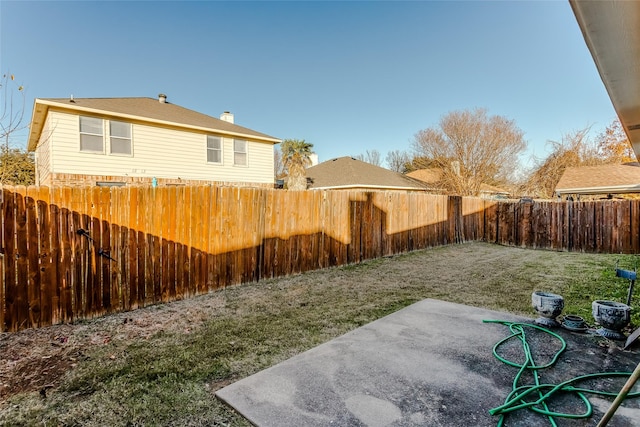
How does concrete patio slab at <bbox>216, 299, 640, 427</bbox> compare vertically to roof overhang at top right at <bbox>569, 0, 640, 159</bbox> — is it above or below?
below

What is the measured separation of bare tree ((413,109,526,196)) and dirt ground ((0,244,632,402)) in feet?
34.6

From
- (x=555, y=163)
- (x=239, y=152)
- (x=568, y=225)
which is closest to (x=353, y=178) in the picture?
(x=239, y=152)

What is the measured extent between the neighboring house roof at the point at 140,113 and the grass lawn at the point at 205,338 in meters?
8.50

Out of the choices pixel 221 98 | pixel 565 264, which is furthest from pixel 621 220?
pixel 221 98

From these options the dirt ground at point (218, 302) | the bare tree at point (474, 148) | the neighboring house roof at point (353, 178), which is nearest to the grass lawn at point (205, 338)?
the dirt ground at point (218, 302)

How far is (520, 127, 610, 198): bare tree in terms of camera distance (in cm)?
2016

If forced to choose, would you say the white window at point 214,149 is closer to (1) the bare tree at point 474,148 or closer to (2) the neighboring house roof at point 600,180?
(1) the bare tree at point 474,148

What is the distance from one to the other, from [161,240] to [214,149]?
9114 millimetres

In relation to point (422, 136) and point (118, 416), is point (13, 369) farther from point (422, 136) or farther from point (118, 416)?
point (422, 136)

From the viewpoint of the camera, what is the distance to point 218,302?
4.45 meters

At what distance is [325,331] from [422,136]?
19.2m

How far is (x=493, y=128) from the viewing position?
18375 mm

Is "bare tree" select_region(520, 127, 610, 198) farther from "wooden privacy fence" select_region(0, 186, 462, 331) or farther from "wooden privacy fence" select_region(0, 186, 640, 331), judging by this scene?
"wooden privacy fence" select_region(0, 186, 462, 331)

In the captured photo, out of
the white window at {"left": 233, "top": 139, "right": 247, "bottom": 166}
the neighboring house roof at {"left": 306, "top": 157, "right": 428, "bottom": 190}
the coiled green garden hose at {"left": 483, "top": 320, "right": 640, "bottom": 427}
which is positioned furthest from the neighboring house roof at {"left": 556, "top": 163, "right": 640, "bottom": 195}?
the white window at {"left": 233, "top": 139, "right": 247, "bottom": 166}
